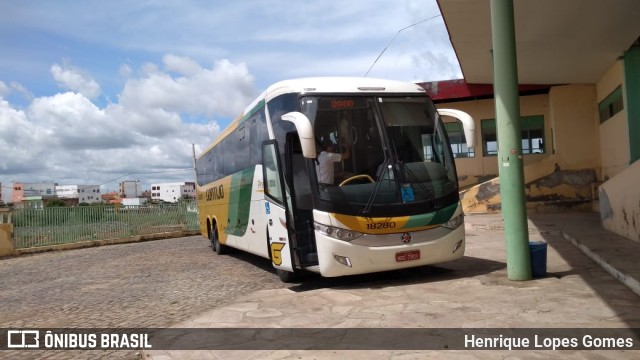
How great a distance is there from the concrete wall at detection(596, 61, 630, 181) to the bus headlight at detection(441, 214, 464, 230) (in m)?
8.67

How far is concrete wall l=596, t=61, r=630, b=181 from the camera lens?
47.3 ft

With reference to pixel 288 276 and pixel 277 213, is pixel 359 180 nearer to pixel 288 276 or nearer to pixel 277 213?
pixel 277 213

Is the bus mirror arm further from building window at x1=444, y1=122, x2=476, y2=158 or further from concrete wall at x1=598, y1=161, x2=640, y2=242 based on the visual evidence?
building window at x1=444, y1=122, x2=476, y2=158

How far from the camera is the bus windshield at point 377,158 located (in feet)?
24.3

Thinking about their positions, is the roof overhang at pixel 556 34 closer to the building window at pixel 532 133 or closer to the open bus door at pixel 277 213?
the building window at pixel 532 133

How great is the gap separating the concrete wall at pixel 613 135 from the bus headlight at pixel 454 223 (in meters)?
8.67

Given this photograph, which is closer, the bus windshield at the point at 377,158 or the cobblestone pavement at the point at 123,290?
the cobblestone pavement at the point at 123,290

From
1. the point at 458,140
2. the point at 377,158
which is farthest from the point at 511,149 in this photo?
the point at 458,140

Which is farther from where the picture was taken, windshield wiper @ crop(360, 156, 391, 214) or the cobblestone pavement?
windshield wiper @ crop(360, 156, 391, 214)

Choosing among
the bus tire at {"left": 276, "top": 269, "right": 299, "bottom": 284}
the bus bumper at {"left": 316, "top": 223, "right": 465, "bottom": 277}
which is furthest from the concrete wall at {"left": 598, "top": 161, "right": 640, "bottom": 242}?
the bus tire at {"left": 276, "top": 269, "right": 299, "bottom": 284}

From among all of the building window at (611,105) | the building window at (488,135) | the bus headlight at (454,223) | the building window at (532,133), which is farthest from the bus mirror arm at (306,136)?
the building window at (488,135)

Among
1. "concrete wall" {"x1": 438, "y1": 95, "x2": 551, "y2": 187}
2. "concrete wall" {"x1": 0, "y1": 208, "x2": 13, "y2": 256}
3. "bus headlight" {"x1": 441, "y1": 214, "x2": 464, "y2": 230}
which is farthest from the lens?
"concrete wall" {"x1": 438, "y1": 95, "x2": 551, "y2": 187}

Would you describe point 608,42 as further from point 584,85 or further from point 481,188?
point 481,188

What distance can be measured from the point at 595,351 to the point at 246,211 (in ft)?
24.7
